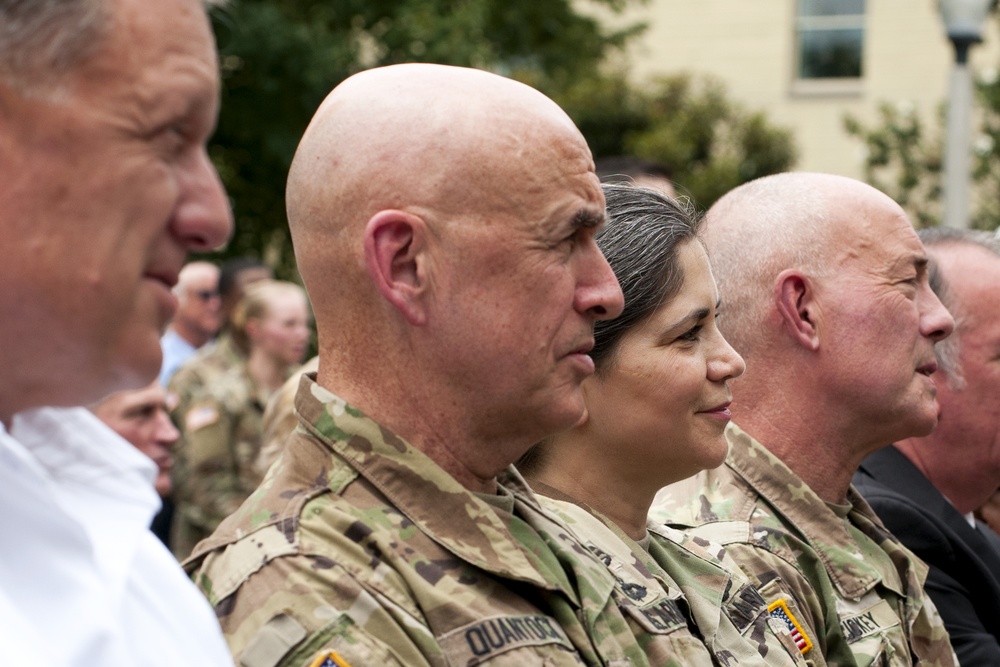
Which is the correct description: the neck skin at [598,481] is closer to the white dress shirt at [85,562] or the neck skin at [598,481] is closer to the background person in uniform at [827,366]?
the background person in uniform at [827,366]

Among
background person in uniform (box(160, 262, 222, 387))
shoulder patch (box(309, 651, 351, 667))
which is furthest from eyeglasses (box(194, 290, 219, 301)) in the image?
shoulder patch (box(309, 651, 351, 667))

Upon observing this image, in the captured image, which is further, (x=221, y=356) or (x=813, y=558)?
(x=221, y=356)

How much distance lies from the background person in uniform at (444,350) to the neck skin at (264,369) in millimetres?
6345

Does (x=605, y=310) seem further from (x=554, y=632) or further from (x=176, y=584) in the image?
(x=176, y=584)

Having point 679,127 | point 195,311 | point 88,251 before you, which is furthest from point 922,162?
point 88,251

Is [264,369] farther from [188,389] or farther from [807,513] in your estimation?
[807,513]

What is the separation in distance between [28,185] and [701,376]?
1.82 metres

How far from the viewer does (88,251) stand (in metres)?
1.33

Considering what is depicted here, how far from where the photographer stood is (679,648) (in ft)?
8.06

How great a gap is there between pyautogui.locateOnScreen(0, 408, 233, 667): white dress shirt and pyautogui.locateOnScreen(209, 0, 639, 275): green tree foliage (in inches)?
511

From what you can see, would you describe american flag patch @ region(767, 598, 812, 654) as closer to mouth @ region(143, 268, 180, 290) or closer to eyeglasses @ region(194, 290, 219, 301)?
mouth @ region(143, 268, 180, 290)

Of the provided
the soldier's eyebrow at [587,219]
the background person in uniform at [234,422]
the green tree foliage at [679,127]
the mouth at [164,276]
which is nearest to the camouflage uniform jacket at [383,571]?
the soldier's eyebrow at [587,219]

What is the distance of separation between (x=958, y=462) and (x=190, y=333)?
21.6ft

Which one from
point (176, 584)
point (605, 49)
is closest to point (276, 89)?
point (605, 49)
